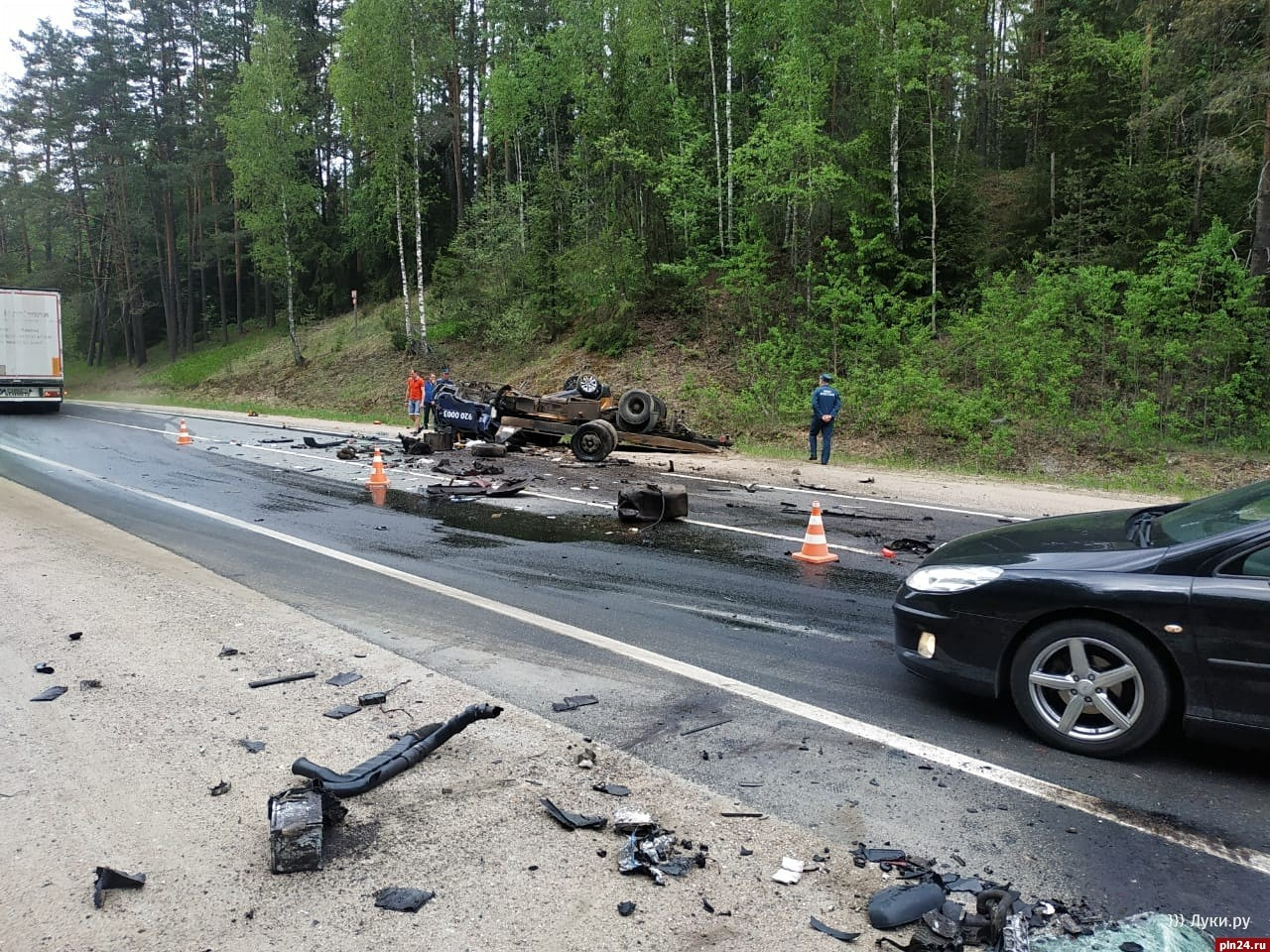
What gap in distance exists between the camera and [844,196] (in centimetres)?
2638

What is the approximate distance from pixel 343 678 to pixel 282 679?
14.4 inches

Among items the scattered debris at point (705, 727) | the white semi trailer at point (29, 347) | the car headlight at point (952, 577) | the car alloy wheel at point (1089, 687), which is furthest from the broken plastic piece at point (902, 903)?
the white semi trailer at point (29, 347)

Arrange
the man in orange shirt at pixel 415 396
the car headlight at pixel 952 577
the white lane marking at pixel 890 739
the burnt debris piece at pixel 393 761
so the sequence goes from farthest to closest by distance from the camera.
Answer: the man in orange shirt at pixel 415 396 → the car headlight at pixel 952 577 → the burnt debris piece at pixel 393 761 → the white lane marking at pixel 890 739

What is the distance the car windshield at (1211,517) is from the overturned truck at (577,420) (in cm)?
1248

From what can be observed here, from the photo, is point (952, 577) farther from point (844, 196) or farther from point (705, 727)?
point (844, 196)

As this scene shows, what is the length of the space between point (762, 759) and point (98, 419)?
96.8 ft

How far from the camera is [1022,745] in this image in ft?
14.0

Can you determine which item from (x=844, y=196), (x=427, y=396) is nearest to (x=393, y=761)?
(x=427, y=396)

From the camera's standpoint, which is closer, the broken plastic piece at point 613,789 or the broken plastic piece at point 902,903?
the broken plastic piece at point 902,903

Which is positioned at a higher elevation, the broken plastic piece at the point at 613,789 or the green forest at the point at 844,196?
the green forest at the point at 844,196

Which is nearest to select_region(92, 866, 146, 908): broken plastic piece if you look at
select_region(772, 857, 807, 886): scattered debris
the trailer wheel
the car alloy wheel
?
select_region(772, 857, 807, 886): scattered debris

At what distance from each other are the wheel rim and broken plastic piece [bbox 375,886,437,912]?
3.11 m

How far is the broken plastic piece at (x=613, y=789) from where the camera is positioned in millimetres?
3703

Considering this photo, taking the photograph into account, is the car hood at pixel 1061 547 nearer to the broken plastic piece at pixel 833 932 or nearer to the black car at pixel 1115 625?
the black car at pixel 1115 625
